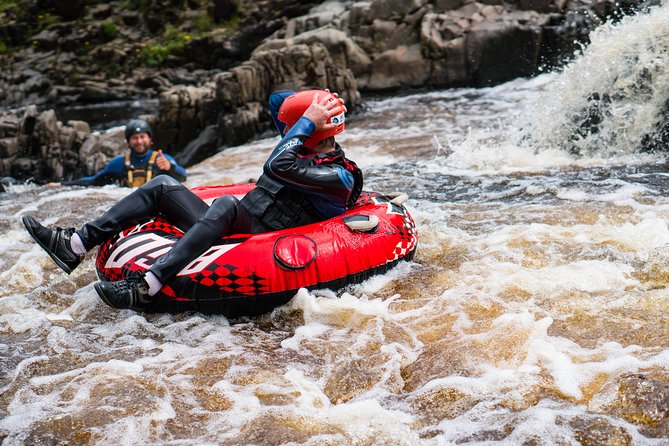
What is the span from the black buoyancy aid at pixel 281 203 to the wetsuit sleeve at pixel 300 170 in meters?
0.06

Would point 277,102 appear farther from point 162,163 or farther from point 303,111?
point 162,163

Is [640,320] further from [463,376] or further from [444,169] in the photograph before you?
[444,169]

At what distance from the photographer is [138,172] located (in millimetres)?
7840

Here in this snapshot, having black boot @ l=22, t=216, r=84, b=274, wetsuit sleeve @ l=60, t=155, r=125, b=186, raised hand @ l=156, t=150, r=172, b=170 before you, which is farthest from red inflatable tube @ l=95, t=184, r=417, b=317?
wetsuit sleeve @ l=60, t=155, r=125, b=186

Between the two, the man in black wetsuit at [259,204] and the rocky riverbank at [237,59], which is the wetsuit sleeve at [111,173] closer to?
the rocky riverbank at [237,59]

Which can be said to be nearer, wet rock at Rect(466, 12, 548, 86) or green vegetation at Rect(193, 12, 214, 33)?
wet rock at Rect(466, 12, 548, 86)

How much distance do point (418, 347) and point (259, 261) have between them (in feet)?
3.31

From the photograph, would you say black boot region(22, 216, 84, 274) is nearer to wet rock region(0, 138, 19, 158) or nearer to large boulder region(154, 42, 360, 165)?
large boulder region(154, 42, 360, 165)

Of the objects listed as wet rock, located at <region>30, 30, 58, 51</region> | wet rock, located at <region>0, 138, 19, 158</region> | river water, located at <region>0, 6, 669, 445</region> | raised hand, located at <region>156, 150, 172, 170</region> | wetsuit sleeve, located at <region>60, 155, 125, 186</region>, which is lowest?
wet rock, located at <region>0, 138, 19, 158</region>

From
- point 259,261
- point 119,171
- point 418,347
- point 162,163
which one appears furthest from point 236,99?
point 418,347

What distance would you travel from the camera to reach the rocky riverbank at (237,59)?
38.7 feet

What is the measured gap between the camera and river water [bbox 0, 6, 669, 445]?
9.14 feet

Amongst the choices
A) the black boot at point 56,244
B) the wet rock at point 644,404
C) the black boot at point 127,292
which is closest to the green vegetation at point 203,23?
the black boot at point 56,244

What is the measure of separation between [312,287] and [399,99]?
10.5m
